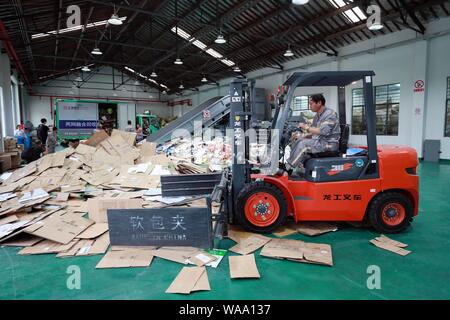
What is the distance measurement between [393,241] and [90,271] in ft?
11.9

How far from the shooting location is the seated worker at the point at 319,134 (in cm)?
404

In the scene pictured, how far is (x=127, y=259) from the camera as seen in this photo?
336 cm

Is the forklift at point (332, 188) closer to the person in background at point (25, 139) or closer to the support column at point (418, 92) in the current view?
A: the support column at point (418, 92)

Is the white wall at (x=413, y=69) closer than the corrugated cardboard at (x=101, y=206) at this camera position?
No

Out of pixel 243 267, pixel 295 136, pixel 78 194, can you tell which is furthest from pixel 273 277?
pixel 78 194

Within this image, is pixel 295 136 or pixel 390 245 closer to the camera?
pixel 390 245

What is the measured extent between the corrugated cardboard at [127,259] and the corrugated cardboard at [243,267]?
0.93 meters

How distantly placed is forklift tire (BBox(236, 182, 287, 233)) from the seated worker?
0.62 metres

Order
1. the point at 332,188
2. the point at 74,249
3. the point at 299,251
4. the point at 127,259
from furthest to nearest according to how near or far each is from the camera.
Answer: the point at 332,188 < the point at 74,249 < the point at 299,251 < the point at 127,259

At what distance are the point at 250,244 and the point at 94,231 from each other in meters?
2.15

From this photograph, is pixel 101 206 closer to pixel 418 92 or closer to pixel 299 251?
pixel 299 251

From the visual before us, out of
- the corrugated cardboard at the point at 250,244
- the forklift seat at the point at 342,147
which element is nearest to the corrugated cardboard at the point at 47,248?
the corrugated cardboard at the point at 250,244
